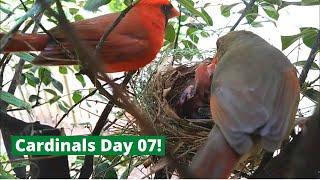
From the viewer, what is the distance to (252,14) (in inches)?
52.7

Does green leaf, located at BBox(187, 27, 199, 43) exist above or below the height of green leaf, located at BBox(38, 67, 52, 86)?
above

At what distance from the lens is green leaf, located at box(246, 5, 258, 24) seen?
53.3 inches

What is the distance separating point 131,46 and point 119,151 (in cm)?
52

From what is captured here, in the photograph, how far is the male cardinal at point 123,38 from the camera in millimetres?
1127

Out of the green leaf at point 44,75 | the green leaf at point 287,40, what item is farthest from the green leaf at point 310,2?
the green leaf at point 44,75

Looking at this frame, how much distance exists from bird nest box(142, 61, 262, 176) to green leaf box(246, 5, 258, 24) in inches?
11.3

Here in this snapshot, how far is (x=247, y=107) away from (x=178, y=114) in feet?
1.67

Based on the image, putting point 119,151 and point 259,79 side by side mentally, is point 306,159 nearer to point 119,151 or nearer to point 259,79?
point 119,151

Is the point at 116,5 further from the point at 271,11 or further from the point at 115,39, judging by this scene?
the point at 271,11

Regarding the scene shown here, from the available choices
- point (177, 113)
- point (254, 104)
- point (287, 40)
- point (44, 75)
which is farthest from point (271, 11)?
point (44, 75)

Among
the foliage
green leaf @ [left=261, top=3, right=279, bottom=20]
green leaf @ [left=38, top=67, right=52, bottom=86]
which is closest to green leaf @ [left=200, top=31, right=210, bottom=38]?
the foliage

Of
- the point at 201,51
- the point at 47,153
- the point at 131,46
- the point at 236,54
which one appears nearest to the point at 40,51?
the point at 131,46

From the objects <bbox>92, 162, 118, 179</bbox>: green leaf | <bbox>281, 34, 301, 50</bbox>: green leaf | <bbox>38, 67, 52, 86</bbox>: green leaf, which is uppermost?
<bbox>281, 34, 301, 50</bbox>: green leaf

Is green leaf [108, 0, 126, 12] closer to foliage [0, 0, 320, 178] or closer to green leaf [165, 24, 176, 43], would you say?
foliage [0, 0, 320, 178]
